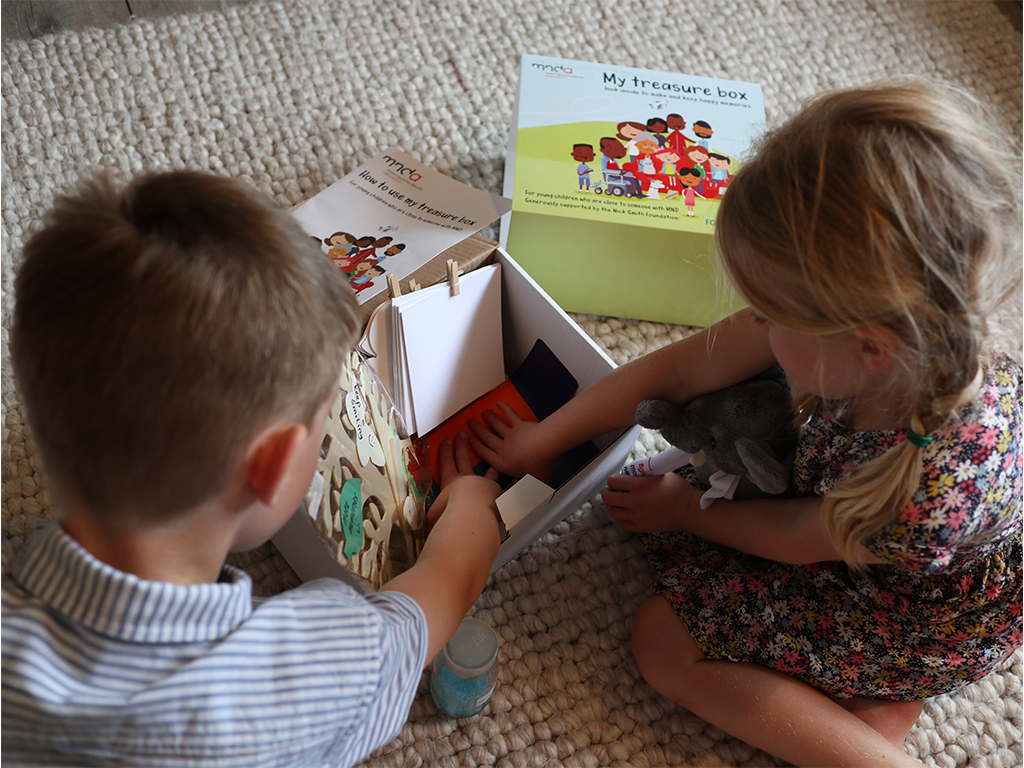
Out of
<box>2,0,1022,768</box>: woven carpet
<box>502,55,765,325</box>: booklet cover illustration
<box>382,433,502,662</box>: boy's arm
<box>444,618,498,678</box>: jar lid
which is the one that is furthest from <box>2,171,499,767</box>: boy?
<box>502,55,765,325</box>: booklet cover illustration

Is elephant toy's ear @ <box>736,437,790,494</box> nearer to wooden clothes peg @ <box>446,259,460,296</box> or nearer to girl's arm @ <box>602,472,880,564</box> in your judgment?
girl's arm @ <box>602,472,880,564</box>

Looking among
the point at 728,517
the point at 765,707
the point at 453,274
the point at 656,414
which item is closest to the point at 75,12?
the point at 453,274

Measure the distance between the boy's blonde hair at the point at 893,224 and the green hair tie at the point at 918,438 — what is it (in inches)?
1.5

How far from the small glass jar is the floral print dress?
8.1 inches

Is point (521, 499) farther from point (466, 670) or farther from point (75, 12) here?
point (75, 12)

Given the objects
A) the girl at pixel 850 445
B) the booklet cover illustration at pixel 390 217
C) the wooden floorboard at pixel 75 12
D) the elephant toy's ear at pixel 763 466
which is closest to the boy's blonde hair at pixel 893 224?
the girl at pixel 850 445

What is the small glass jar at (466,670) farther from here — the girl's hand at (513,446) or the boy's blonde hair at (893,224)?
the boy's blonde hair at (893,224)

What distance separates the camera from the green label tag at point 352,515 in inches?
26.0

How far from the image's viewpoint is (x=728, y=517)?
79 cm

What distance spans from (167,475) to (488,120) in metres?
0.92

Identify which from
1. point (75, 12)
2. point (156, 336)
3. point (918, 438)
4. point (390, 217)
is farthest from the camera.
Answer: point (75, 12)

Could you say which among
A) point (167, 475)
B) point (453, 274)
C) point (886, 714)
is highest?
point (167, 475)

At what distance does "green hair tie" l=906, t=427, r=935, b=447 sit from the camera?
1.91 feet

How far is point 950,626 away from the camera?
70 centimetres
